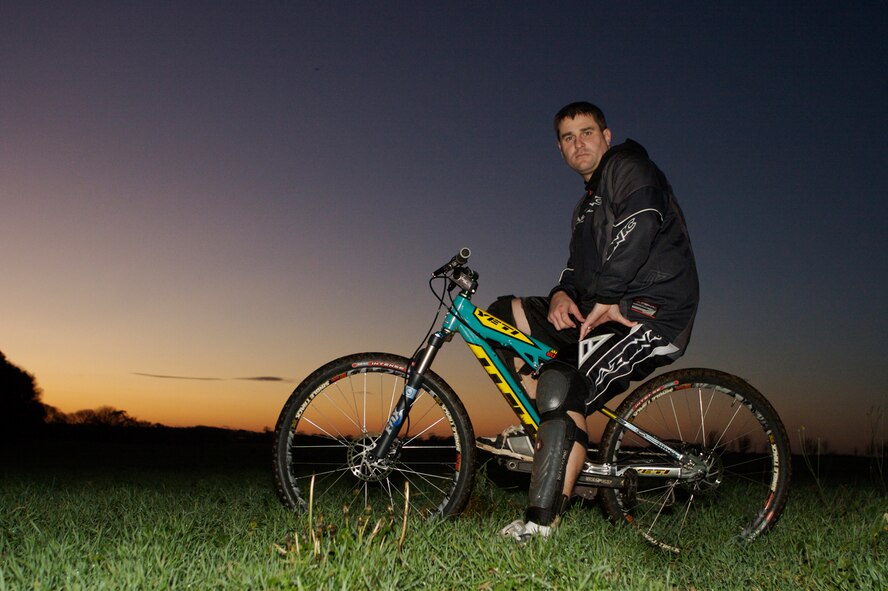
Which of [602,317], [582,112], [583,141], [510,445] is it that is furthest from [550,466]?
[582,112]

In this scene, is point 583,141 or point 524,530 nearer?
point 524,530

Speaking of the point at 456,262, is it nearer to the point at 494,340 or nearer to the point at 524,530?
the point at 494,340

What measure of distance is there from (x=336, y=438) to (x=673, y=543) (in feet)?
6.95

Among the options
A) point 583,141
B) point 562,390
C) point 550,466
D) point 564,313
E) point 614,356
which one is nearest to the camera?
point 550,466

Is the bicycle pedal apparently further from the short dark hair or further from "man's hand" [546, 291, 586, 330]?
the short dark hair

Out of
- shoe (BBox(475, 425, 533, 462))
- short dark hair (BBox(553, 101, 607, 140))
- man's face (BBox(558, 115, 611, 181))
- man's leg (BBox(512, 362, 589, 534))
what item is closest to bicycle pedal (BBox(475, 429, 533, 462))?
shoe (BBox(475, 425, 533, 462))

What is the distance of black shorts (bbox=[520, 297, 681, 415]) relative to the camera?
12.5 feet

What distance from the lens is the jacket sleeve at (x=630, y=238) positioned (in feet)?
11.8

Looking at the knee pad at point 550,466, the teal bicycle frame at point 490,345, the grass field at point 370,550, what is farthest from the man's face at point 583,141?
the grass field at point 370,550

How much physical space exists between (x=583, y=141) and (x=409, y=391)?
193cm

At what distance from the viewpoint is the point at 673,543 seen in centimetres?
395

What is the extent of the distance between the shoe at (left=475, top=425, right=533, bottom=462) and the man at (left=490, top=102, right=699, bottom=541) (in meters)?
0.32

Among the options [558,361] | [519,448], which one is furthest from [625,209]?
[519,448]

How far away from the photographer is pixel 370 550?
253cm
